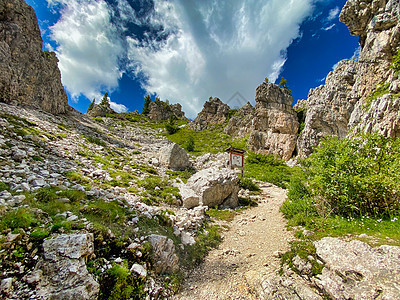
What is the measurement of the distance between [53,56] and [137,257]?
39.2 m

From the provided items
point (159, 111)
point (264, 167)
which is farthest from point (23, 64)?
point (159, 111)

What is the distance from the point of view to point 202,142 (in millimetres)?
51625

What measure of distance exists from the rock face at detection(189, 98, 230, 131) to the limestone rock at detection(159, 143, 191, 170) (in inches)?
1958

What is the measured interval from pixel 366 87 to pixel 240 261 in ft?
135

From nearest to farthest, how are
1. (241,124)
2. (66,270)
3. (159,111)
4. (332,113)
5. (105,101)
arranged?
1. (66,270)
2. (332,113)
3. (241,124)
4. (105,101)
5. (159,111)

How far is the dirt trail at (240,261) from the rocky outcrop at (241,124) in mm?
45267

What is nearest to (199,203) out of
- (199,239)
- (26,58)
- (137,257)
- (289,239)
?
(199,239)

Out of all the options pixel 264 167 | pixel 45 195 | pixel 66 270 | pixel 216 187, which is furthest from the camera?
pixel 264 167

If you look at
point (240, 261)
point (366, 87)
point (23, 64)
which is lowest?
point (240, 261)

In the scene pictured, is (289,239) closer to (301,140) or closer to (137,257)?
(137,257)

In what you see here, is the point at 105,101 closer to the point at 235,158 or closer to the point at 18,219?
the point at 235,158

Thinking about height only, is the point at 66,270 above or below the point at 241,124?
below

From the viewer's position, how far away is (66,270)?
3.42 meters

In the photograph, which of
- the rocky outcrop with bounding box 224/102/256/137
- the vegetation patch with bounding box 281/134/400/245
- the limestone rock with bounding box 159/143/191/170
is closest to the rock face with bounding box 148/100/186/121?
the rocky outcrop with bounding box 224/102/256/137
